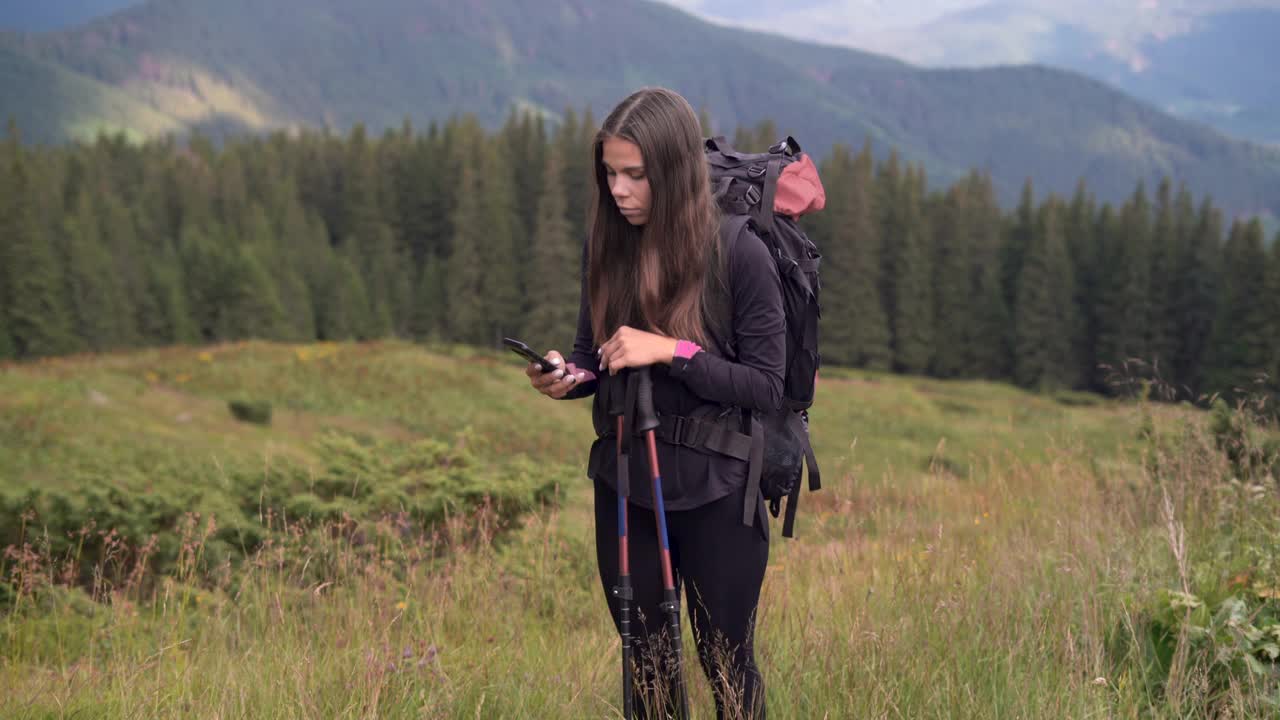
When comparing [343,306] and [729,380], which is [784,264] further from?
[343,306]

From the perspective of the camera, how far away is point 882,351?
68250mm

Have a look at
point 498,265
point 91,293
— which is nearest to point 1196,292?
point 498,265

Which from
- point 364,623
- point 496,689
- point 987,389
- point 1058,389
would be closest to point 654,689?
point 496,689

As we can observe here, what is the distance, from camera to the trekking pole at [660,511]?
2.60 meters

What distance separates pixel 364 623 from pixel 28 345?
2611 inches

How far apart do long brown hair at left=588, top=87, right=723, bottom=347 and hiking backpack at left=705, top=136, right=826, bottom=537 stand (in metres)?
0.10

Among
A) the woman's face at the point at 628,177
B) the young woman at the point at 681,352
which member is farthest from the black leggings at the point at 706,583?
the woman's face at the point at 628,177

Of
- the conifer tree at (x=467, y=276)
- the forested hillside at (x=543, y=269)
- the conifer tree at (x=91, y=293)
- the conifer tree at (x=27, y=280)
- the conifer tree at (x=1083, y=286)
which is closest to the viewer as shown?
the conifer tree at (x=27, y=280)

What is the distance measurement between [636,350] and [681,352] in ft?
0.40

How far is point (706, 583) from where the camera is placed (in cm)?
276

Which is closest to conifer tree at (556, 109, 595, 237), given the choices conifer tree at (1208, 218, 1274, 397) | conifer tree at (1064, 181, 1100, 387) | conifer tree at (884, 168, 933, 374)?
conifer tree at (884, 168, 933, 374)

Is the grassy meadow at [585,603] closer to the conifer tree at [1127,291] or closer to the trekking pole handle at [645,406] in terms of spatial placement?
the trekking pole handle at [645,406]

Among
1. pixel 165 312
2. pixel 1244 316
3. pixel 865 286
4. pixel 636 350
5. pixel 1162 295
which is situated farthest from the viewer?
pixel 865 286

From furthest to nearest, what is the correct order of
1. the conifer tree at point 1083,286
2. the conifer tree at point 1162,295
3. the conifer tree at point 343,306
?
the conifer tree at point 343,306 → the conifer tree at point 1083,286 → the conifer tree at point 1162,295
